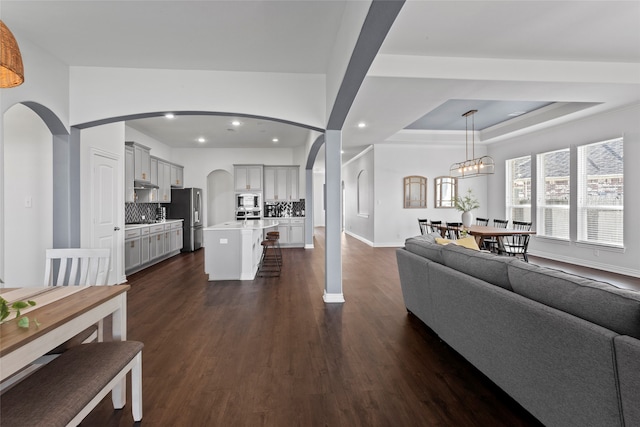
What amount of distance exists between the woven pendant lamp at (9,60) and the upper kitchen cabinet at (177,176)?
681 cm

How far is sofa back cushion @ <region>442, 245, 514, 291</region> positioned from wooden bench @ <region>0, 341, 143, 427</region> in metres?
2.26

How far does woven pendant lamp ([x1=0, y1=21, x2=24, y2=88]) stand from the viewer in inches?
54.6

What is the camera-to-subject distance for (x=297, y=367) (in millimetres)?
2402

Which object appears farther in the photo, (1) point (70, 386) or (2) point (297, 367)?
(2) point (297, 367)

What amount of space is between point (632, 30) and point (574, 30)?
0.63m

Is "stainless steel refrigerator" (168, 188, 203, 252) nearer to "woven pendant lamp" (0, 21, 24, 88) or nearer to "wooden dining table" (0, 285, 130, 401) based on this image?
"wooden dining table" (0, 285, 130, 401)

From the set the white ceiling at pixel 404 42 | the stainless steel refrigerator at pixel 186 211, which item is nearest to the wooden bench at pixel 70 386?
the white ceiling at pixel 404 42

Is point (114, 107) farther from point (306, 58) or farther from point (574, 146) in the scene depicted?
point (574, 146)

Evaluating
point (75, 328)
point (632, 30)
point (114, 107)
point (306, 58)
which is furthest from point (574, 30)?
point (114, 107)

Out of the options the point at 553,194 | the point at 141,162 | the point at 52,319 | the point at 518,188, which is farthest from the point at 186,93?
the point at 518,188

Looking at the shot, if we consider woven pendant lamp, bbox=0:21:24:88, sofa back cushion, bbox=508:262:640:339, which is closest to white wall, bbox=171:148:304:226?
woven pendant lamp, bbox=0:21:24:88

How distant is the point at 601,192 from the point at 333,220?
519 cm

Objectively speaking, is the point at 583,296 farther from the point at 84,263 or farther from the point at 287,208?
the point at 287,208

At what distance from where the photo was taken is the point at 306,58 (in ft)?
12.1
